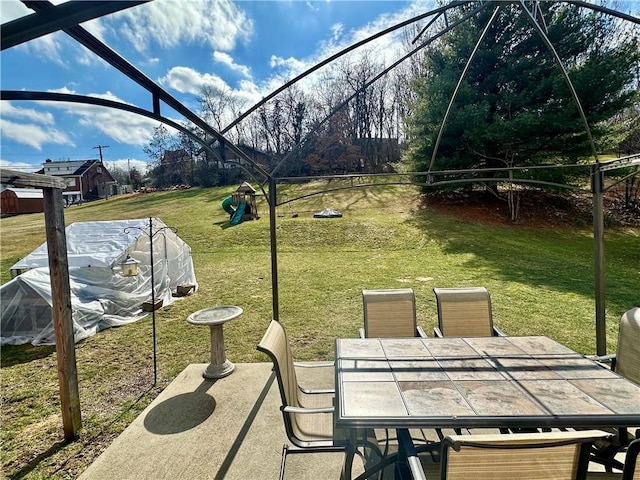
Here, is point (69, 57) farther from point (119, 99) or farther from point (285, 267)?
point (285, 267)

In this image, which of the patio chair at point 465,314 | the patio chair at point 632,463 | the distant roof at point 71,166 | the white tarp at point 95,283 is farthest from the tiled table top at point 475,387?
the distant roof at point 71,166

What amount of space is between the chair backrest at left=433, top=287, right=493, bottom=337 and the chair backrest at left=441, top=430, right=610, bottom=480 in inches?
83.5

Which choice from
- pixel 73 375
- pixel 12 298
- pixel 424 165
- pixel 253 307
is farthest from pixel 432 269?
pixel 12 298

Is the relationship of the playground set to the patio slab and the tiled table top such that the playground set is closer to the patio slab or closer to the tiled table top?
the patio slab

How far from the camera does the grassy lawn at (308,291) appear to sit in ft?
12.2

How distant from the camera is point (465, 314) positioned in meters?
3.65

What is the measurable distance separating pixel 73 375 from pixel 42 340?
3.58 metres

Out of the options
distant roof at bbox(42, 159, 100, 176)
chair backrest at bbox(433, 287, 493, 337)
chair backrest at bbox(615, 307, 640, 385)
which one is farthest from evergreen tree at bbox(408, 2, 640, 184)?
distant roof at bbox(42, 159, 100, 176)

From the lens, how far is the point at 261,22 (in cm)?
346

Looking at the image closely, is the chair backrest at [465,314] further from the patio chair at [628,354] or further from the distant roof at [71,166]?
the distant roof at [71,166]

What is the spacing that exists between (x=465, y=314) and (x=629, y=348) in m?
1.33

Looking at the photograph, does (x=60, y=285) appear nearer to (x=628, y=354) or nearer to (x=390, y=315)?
(x=390, y=315)

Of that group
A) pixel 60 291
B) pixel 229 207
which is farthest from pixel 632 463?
pixel 229 207

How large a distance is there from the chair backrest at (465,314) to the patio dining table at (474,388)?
27.9 inches
